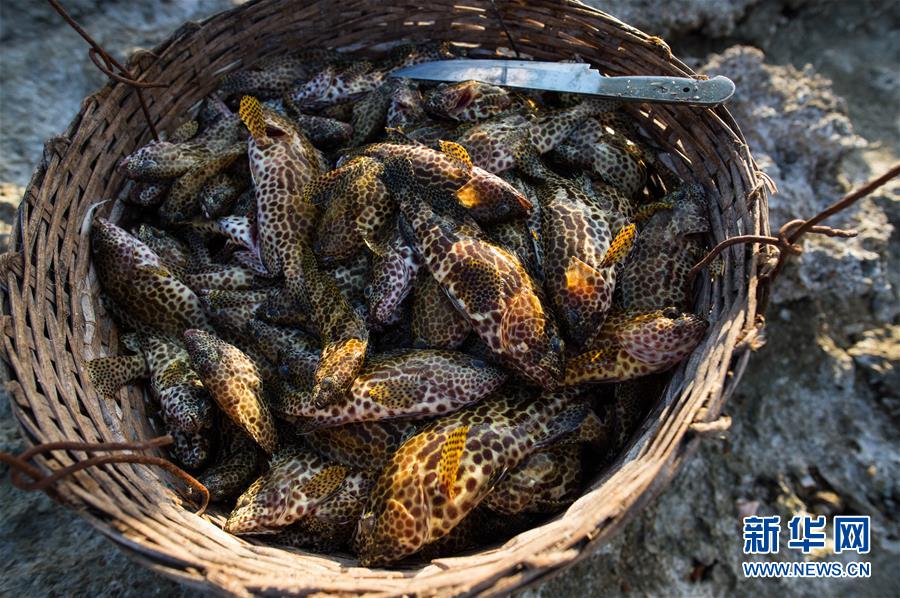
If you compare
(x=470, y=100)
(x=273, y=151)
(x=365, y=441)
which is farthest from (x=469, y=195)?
(x=365, y=441)

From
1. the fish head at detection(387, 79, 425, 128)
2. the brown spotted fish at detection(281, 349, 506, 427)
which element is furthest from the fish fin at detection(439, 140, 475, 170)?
the brown spotted fish at detection(281, 349, 506, 427)

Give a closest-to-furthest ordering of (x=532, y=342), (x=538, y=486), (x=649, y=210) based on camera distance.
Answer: (x=538, y=486), (x=532, y=342), (x=649, y=210)

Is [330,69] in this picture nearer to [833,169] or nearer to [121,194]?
[121,194]

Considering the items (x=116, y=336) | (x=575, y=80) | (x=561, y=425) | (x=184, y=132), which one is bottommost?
(x=561, y=425)

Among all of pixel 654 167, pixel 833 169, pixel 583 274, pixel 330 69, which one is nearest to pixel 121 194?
pixel 330 69

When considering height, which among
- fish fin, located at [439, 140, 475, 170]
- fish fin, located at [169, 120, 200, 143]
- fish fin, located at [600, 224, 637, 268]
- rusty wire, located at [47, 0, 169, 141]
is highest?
rusty wire, located at [47, 0, 169, 141]

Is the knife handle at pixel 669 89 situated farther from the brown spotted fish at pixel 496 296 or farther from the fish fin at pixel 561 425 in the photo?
the fish fin at pixel 561 425

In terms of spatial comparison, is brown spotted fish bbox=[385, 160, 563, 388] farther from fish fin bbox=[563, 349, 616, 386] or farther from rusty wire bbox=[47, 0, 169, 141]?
rusty wire bbox=[47, 0, 169, 141]

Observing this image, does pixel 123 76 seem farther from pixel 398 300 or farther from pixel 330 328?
pixel 398 300
